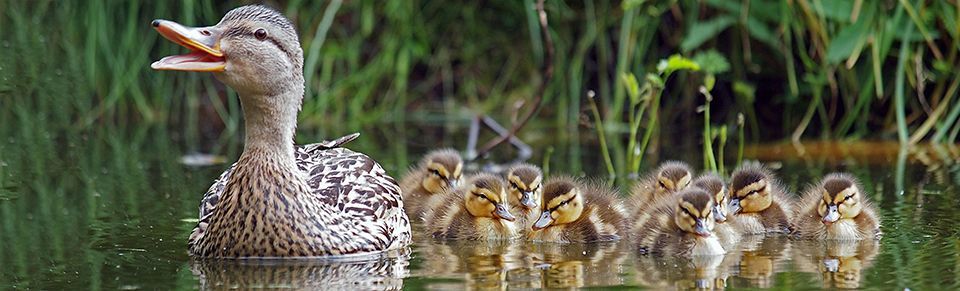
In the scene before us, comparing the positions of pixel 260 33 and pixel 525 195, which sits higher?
pixel 260 33

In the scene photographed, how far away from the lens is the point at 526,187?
6.54 m

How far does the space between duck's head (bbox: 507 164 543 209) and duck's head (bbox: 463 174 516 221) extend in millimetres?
75

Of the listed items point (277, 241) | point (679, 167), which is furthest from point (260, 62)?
point (679, 167)

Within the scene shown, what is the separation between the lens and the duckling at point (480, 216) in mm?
6371

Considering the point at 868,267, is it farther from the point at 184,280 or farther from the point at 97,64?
the point at 97,64

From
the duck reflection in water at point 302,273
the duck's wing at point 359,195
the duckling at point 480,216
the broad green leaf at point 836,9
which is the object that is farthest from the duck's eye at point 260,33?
the broad green leaf at point 836,9

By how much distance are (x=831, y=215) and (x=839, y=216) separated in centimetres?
4

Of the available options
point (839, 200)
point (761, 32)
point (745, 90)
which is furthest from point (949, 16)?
point (839, 200)

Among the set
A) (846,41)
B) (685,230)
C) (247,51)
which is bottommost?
(685,230)

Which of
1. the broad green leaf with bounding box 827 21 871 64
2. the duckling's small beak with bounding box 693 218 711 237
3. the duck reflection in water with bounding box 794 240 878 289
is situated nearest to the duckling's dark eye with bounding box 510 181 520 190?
the duckling's small beak with bounding box 693 218 711 237

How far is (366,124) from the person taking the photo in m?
11.4

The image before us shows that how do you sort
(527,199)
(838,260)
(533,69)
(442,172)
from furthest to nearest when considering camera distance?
(533,69) < (442,172) < (527,199) < (838,260)

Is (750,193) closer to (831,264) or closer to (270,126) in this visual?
(831,264)

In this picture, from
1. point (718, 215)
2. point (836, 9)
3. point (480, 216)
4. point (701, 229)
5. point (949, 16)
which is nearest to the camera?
point (701, 229)
